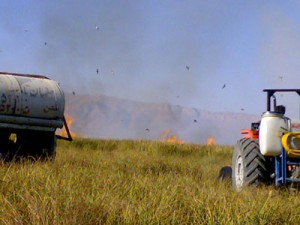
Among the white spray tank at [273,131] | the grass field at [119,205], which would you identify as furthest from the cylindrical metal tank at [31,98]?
the white spray tank at [273,131]

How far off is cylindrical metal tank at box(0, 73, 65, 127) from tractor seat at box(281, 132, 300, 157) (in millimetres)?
5017

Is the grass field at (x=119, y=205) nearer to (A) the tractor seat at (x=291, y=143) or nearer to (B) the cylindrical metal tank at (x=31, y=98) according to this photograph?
(A) the tractor seat at (x=291, y=143)

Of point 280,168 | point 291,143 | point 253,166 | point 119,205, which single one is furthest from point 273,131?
point 119,205

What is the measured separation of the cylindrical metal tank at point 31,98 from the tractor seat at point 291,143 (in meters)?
5.02

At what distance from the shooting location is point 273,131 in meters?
5.93

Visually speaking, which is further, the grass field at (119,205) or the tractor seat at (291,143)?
the tractor seat at (291,143)

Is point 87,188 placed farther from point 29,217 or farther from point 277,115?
point 277,115

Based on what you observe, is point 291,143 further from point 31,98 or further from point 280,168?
point 31,98

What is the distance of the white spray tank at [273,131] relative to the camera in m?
5.92

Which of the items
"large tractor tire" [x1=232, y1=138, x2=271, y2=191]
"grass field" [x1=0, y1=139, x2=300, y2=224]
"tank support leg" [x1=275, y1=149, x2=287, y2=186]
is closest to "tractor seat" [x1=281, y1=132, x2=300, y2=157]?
"tank support leg" [x1=275, y1=149, x2=287, y2=186]

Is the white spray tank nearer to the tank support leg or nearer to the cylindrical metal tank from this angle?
the tank support leg

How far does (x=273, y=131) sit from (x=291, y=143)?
0.82 feet

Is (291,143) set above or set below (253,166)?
above

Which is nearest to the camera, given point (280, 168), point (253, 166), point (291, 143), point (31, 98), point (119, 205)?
point (119, 205)
